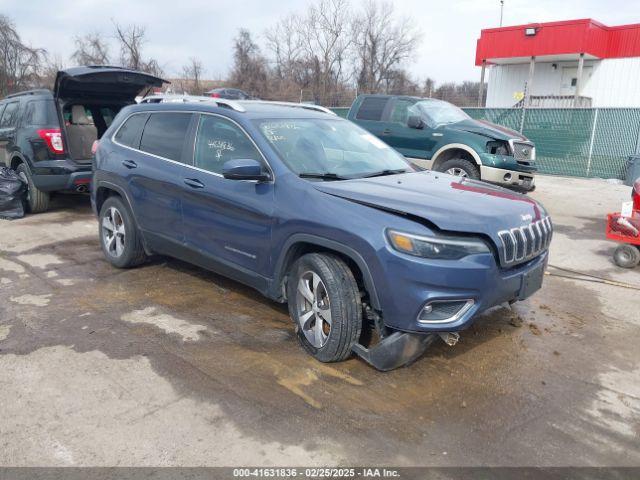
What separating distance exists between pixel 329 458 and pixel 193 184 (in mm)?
2630

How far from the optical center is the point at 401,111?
10.2 metres

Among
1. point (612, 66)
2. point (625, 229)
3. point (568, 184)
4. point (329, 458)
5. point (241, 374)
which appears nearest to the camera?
point (329, 458)

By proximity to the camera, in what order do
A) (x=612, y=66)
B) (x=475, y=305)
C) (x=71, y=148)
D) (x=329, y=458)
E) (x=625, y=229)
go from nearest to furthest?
(x=329, y=458), (x=475, y=305), (x=625, y=229), (x=71, y=148), (x=612, y=66)

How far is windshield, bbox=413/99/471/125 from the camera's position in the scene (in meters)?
9.99

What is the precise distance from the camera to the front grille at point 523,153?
9234 mm

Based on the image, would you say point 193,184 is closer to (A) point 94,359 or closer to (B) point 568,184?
(A) point 94,359

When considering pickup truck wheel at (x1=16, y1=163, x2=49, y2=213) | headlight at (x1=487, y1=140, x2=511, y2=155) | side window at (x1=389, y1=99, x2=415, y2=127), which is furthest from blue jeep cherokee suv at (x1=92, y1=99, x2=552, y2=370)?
side window at (x1=389, y1=99, x2=415, y2=127)

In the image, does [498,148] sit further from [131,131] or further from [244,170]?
[244,170]

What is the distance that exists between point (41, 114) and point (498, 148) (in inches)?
299

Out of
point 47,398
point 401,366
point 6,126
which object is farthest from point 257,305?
point 6,126

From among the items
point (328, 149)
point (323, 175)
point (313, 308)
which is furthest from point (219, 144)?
point (313, 308)

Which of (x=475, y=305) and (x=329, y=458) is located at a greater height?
(x=475, y=305)

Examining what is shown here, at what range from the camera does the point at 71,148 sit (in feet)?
27.5

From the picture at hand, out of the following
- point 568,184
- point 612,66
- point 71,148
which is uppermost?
point 612,66
